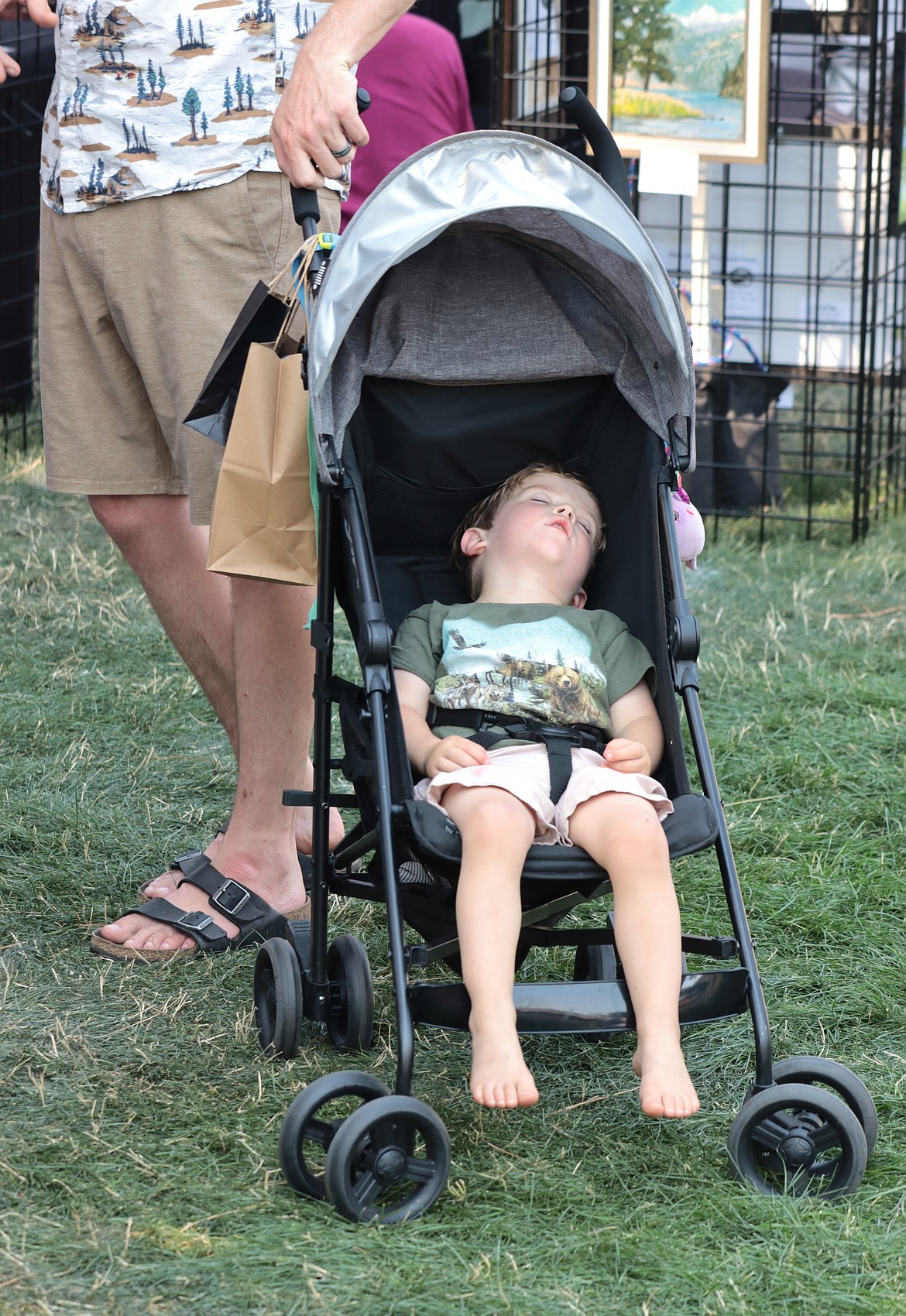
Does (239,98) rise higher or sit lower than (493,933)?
higher

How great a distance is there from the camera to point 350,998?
7.71 ft

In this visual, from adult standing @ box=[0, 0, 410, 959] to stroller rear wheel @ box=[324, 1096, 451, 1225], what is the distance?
91cm

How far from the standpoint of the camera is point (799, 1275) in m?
1.80

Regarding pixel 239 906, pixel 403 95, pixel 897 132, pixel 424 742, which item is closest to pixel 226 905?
pixel 239 906

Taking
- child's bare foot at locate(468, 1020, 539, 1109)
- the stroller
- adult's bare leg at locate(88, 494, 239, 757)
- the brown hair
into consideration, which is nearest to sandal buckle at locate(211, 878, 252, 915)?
the stroller

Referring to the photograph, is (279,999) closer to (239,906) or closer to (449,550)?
(239,906)

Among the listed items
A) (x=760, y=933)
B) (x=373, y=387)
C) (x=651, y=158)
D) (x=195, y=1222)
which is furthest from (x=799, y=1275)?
(x=651, y=158)

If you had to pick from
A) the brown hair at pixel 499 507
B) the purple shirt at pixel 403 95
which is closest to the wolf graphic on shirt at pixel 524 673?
the brown hair at pixel 499 507

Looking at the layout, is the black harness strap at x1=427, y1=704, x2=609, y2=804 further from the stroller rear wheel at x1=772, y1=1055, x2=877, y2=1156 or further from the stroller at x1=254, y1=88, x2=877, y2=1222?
the stroller rear wheel at x1=772, y1=1055, x2=877, y2=1156

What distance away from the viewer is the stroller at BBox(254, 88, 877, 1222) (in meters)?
1.97

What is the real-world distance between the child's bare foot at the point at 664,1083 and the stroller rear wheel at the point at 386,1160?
26cm

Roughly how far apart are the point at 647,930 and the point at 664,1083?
0.20 m

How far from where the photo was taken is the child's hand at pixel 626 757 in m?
2.27

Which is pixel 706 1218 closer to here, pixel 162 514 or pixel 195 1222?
pixel 195 1222
